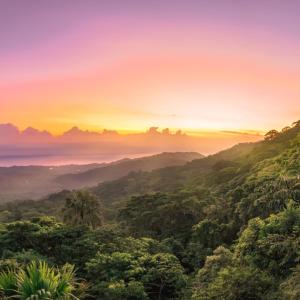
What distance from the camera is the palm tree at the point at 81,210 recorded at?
6109 cm

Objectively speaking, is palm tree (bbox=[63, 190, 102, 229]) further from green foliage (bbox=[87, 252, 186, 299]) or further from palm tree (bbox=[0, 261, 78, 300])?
palm tree (bbox=[0, 261, 78, 300])

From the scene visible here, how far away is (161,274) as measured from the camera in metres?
31.6

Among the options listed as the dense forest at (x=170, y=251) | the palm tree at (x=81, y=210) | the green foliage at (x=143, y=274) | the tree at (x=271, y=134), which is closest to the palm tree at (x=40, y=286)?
the dense forest at (x=170, y=251)

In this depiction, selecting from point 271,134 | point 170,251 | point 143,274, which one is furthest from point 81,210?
point 271,134

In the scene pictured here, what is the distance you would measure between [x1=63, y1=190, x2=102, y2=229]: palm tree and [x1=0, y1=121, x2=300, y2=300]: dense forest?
147mm

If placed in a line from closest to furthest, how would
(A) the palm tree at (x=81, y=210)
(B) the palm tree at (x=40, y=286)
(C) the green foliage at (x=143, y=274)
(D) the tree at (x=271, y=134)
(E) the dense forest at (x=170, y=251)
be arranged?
1. (B) the palm tree at (x=40, y=286)
2. (E) the dense forest at (x=170, y=251)
3. (C) the green foliage at (x=143, y=274)
4. (A) the palm tree at (x=81, y=210)
5. (D) the tree at (x=271, y=134)

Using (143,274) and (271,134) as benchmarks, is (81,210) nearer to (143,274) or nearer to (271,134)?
(143,274)

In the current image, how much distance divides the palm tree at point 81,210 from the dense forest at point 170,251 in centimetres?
15

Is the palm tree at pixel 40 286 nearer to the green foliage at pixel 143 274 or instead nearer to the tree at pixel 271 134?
the green foliage at pixel 143 274

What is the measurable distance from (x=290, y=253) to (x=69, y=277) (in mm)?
16082

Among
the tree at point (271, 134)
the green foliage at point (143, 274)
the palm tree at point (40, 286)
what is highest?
the tree at point (271, 134)

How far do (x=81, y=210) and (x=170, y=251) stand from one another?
20.8 metres

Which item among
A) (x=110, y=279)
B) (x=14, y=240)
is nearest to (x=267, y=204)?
(x=110, y=279)

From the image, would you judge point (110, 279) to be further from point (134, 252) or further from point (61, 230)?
point (61, 230)
